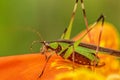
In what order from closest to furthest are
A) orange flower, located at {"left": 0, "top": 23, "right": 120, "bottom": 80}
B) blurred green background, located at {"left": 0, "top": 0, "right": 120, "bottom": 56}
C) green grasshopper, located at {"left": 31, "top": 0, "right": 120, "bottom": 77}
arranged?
orange flower, located at {"left": 0, "top": 23, "right": 120, "bottom": 80}
green grasshopper, located at {"left": 31, "top": 0, "right": 120, "bottom": 77}
blurred green background, located at {"left": 0, "top": 0, "right": 120, "bottom": 56}

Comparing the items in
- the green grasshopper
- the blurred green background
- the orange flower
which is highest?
the blurred green background

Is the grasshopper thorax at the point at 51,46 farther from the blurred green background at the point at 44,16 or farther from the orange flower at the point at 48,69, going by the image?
the blurred green background at the point at 44,16

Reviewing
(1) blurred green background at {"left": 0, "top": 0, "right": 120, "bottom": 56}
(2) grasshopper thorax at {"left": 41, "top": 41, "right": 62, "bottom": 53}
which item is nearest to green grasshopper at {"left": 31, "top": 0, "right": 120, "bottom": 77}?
(2) grasshopper thorax at {"left": 41, "top": 41, "right": 62, "bottom": 53}

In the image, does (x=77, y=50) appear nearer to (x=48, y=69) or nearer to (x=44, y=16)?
(x=48, y=69)

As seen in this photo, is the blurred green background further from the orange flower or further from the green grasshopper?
the orange flower

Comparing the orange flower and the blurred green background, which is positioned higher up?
the blurred green background

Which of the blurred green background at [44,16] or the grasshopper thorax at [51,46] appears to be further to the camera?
the blurred green background at [44,16]

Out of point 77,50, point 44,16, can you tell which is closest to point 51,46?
point 77,50

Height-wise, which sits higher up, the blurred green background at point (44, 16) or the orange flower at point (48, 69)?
the blurred green background at point (44, 16)

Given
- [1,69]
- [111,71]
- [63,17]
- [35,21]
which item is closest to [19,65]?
[1,69]

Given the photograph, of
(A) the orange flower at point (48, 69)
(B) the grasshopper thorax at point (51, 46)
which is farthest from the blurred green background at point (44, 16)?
(A) the orange flower at point (48, 69)
